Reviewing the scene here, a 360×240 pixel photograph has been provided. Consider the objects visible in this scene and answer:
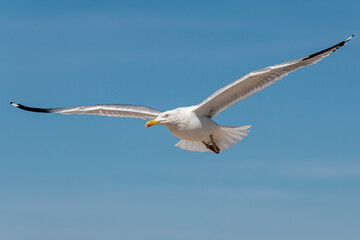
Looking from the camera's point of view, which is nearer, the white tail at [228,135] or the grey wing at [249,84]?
the grey wing at [249,84]

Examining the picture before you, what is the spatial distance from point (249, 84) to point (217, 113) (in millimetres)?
863

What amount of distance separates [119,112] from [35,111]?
2158 millimetres

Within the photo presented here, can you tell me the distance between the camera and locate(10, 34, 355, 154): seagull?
9930mm

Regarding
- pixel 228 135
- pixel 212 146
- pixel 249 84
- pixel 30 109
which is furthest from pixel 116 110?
pixel 249 84

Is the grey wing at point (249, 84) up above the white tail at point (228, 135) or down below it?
above

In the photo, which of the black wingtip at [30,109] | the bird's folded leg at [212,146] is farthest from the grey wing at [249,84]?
the black wingtip at [30,109]

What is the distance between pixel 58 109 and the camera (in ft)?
41.7

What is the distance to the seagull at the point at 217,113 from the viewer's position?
9930 millimetres

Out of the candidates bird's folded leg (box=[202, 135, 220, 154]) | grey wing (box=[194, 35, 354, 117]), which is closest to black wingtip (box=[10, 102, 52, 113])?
bird's folded leg (box=[202, 135, 220, 154])

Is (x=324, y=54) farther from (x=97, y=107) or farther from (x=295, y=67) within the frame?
(x=97, y=107)

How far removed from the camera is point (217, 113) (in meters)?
10.8

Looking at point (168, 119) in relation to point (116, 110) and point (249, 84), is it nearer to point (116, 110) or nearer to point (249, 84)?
point (249, 84)

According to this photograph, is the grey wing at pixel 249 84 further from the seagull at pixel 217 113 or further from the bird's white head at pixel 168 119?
the bird's white head at pixel 168 119

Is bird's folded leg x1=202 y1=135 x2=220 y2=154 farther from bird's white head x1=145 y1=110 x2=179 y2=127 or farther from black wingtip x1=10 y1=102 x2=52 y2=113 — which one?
black wingtip x1=10 y1=102 x2=52 y2=113
